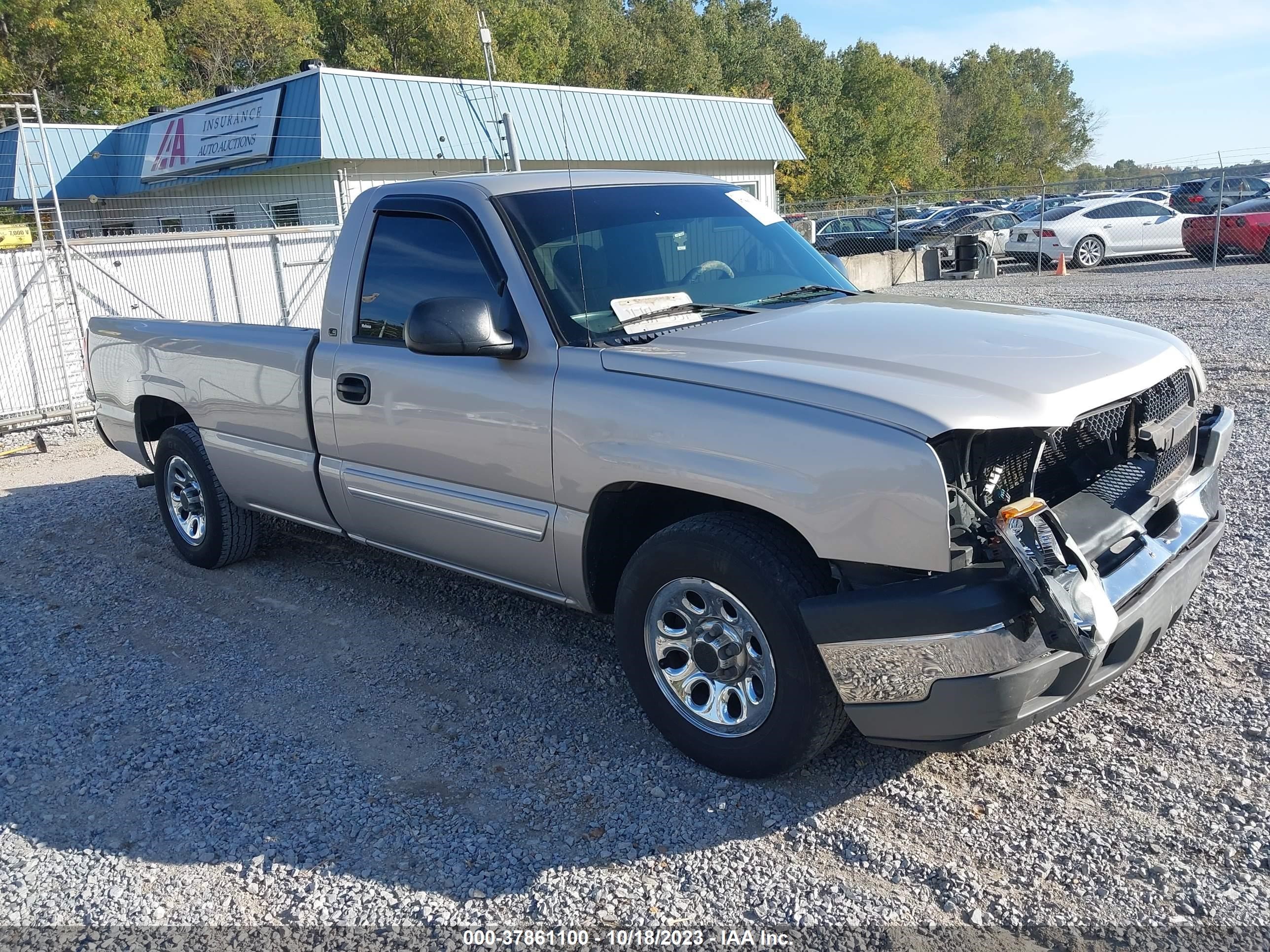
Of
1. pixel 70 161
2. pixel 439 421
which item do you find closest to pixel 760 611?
pixel 439 421

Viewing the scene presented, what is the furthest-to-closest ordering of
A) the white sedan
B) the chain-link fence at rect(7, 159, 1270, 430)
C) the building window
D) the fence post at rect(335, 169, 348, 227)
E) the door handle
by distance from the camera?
the white sedan, the building window, the fence post at rect(335, 169, 348, 227), the chain-link fence at rect(7, 159, 1270, 430), the door handle

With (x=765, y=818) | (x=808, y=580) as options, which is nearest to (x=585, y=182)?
(x=808, y=580)

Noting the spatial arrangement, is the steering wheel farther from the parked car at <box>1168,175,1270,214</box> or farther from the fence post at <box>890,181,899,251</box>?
the parked car at <box>1168,175,1270,214</box>

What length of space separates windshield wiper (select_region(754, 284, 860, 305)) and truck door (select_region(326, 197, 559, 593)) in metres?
1.03

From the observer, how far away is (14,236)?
470 inches

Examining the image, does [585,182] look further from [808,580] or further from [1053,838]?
[1053,838]

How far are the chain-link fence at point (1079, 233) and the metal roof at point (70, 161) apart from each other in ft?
59.4

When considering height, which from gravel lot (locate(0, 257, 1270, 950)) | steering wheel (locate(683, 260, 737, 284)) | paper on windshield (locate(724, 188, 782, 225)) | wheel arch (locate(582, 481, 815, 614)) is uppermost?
paper on windshield (locate(724, 188, 782, 225))

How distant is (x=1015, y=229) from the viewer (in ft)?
78.6

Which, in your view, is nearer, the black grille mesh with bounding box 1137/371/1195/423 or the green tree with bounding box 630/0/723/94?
the black grille mesh with bounding box 1137/371/1195/423

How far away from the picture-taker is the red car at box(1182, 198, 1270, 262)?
20.3m

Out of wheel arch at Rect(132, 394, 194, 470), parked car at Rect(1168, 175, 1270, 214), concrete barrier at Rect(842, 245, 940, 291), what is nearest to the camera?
wheel arch at Rect(132, 394, 194, 470)

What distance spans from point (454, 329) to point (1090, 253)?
23.1 metres

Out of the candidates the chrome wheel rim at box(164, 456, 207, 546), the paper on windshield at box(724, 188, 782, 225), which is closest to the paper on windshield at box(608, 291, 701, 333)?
the paper on windshield at box(724, 188, 782, 225)
